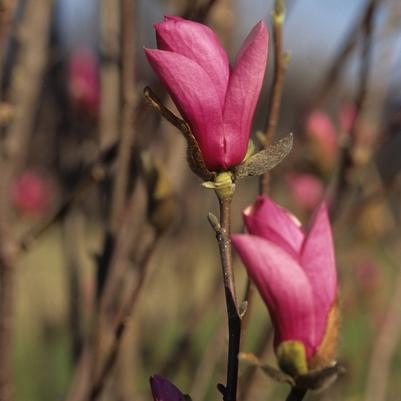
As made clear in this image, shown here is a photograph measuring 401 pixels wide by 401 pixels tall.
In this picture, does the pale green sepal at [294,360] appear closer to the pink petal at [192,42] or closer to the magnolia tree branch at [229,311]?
the magnolia tree branch at [229,311]

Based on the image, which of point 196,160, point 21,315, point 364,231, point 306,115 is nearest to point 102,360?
point 196,160

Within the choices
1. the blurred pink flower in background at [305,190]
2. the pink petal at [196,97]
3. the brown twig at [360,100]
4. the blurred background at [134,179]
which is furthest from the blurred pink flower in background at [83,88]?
the pink petal at [196,97]

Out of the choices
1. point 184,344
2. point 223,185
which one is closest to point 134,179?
point 184,344

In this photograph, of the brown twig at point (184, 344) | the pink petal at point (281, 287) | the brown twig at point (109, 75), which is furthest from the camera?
the brown twig at point (109, 75)

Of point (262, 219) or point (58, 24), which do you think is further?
point (58, 24)

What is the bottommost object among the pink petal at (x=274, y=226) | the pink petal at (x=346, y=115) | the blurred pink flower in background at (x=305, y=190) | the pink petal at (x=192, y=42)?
the blurred pink flower in background at (x=305, y=190)

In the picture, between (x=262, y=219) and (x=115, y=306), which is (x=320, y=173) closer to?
(x=115, y=306)

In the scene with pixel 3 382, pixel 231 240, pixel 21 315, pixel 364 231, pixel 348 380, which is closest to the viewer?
pixel 231 240
